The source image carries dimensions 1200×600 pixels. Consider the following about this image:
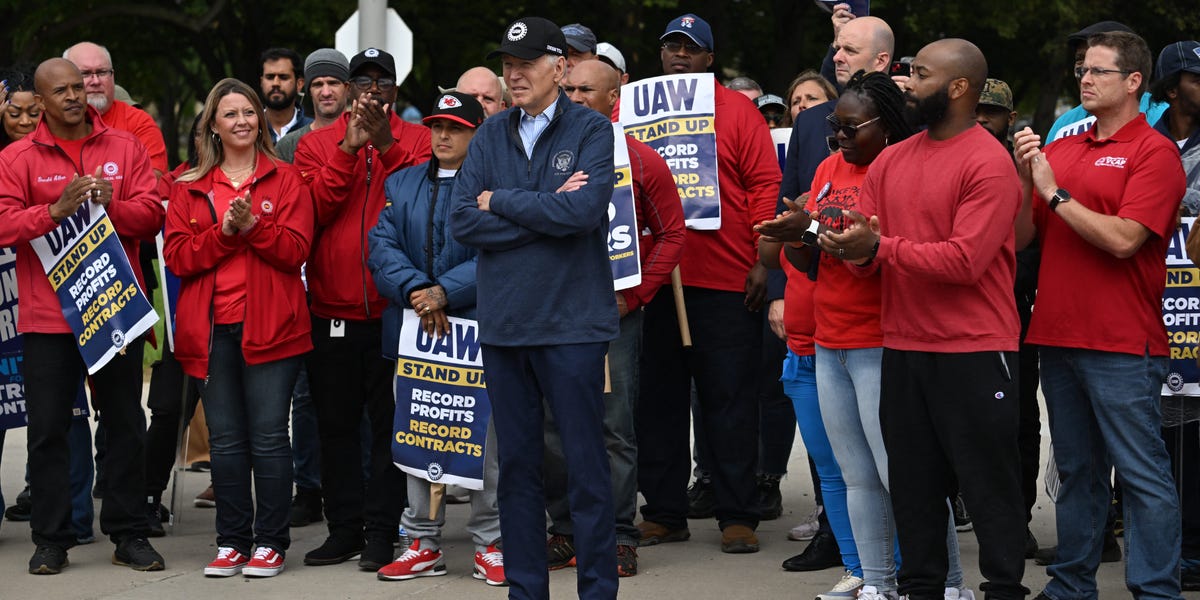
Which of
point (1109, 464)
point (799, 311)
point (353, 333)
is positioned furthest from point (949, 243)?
point (353, 333)

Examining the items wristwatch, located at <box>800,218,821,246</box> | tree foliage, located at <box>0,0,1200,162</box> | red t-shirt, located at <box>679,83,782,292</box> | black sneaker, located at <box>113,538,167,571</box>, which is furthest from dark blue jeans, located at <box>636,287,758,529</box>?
tree foliage, located at <box>0,0,1200,162</box>

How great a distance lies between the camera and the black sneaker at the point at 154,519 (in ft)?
25.4

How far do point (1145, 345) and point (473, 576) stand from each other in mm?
3044

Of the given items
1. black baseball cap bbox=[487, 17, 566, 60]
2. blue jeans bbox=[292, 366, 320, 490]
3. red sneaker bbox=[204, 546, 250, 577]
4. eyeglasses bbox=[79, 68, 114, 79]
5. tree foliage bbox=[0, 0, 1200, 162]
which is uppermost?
tree foliage bbox=[0, 0, 1200, 162]

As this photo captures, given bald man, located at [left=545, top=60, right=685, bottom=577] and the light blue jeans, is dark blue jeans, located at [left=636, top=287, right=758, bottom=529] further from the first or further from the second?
the light blue jeans

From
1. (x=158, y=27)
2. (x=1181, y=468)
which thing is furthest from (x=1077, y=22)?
(x=1181, y=468)

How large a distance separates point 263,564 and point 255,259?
1371 millimetres

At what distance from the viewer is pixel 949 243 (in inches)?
201

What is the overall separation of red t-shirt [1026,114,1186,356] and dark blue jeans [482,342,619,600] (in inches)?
68.4

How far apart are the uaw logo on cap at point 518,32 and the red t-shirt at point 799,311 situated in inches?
53.6

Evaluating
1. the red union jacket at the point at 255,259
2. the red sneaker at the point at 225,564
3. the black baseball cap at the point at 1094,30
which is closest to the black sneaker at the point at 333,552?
the red sneaker at the point at 225,564

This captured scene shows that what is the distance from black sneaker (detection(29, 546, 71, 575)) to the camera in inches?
270

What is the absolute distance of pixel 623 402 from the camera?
6.91m

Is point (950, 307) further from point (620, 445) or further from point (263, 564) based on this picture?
point (263, 564)
